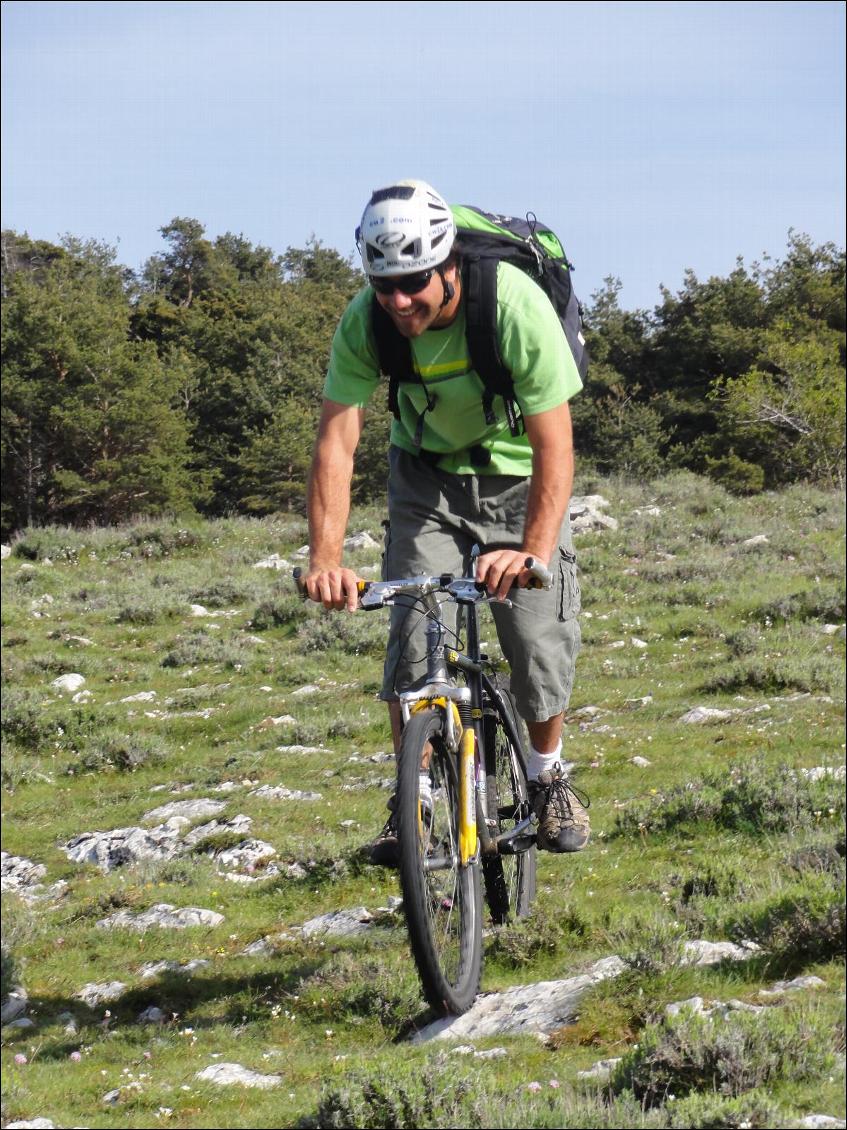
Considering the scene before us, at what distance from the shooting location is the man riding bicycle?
429cm

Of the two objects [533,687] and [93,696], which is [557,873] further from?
[93,696]

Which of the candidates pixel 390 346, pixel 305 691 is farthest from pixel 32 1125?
pixel 305 691

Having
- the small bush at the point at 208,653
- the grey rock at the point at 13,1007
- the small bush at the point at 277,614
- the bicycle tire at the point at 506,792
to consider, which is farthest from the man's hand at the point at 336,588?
the small bush at the point at 277,614

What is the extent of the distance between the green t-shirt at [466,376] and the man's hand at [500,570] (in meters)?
0.57

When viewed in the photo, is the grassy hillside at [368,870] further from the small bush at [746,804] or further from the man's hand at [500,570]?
the man's hand at [500,570]

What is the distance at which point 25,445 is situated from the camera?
53.8 m

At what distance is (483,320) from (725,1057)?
2.38m

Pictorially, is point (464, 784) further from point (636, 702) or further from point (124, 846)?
point (636, 702)

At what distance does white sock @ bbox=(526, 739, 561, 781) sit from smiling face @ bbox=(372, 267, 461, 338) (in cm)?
189

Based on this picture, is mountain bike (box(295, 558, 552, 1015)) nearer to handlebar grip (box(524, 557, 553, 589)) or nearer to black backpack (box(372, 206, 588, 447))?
handlebar grip (box(524, 557, 553, 589))

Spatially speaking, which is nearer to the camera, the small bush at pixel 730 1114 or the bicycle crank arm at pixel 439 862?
the small bush at pixel 730 1114

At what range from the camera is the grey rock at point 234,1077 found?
429cm

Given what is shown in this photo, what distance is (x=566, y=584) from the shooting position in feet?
16.8

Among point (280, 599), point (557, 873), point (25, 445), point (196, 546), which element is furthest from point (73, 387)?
point (557, 873)
